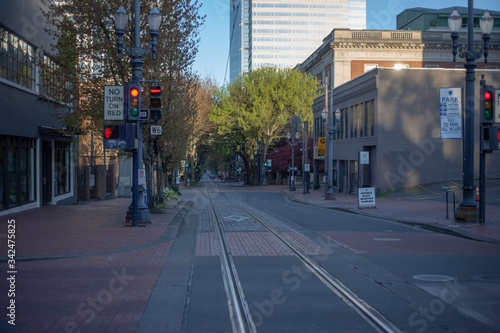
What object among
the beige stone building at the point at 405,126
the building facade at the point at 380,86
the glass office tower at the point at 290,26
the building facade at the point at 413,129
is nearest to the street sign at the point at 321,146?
the building facade at the point at 380,86

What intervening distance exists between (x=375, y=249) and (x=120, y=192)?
30960 mm

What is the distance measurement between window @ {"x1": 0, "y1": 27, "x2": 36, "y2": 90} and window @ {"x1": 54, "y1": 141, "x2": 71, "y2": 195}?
19.0ft

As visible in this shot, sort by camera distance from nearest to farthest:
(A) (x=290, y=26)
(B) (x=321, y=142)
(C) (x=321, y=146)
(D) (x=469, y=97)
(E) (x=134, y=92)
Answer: (E) (x=134, y=92) → (D) (x=469, y=97) → (B) (x=321, y=142) → (C) (x=321, y=146) → (A) (x=290, y=26)

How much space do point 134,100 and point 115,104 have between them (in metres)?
0.67

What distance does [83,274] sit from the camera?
926 centimetres

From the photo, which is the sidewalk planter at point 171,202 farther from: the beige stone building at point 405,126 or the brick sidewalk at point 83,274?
the beige stone building at point 405,126

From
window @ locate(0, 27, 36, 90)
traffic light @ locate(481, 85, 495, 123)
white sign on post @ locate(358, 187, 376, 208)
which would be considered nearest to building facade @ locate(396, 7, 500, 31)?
white sign on post @ locate(358, 187, 376, 208)

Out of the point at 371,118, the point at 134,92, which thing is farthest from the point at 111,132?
the point at 371,118

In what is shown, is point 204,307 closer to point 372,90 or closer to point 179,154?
point 179,154

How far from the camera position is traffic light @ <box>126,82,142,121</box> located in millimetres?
15453

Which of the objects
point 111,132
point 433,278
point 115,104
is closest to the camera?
point 433,278

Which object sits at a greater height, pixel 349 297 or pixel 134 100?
pixel 134 100

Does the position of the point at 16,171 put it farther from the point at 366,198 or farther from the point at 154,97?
the point at 366,198

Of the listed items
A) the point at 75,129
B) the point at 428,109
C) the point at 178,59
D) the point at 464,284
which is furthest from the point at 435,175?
the point at 464,284
